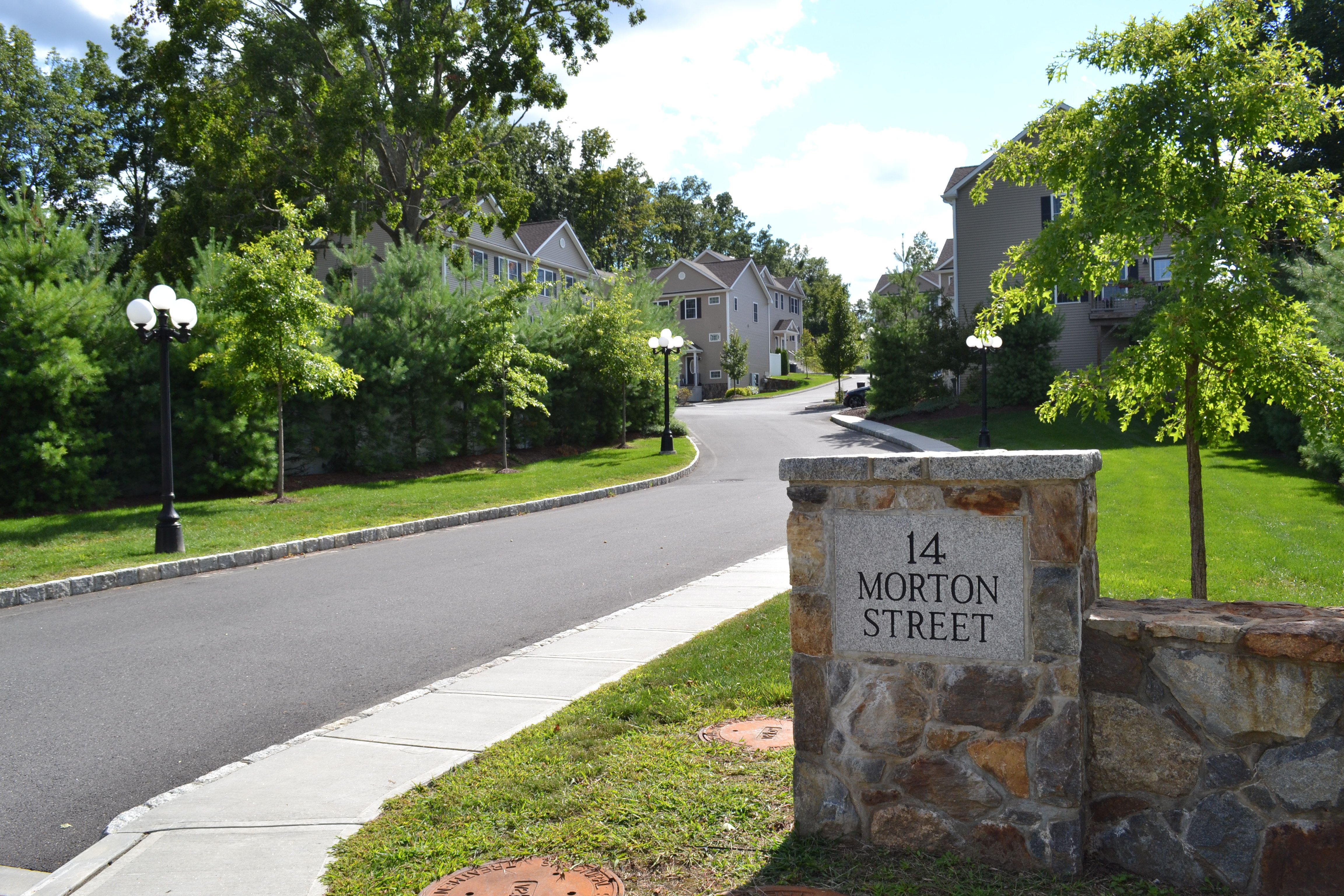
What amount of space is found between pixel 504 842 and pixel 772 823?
1.19m

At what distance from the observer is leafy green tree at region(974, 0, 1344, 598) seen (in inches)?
251

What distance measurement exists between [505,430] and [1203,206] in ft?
66.1

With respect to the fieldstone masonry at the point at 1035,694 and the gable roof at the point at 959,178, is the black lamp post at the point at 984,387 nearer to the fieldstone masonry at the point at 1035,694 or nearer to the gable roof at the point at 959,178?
the gable roof at the point at 959,178

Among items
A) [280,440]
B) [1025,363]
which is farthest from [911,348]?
[280,440]

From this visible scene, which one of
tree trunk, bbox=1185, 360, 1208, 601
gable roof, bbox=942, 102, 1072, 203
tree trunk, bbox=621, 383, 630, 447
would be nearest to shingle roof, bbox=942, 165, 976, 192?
gable roof, bbox=942, 102, 1072, 203

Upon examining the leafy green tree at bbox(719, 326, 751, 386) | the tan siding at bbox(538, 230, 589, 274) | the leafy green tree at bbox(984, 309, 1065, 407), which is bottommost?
the leafy green tree at bbox(984, 309, 1065, 407)

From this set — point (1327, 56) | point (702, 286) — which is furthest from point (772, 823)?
point (702, 286)

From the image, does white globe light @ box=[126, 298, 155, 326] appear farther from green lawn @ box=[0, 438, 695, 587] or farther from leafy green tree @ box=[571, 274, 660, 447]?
leafy green tree @ box=[571, 274, 660, 447]

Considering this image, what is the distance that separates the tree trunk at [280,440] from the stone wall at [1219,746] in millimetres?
16802

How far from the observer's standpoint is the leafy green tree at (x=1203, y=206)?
6.37m

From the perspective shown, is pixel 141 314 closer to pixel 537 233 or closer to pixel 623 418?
pixel 623 418

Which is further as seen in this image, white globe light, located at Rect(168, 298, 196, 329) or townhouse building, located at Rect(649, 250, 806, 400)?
townhouse building, located at Rect(649, 250, 806, 400)

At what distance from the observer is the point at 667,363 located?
29281 mm

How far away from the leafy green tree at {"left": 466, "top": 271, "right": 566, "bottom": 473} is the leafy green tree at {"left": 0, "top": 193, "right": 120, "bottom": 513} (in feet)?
28.3
